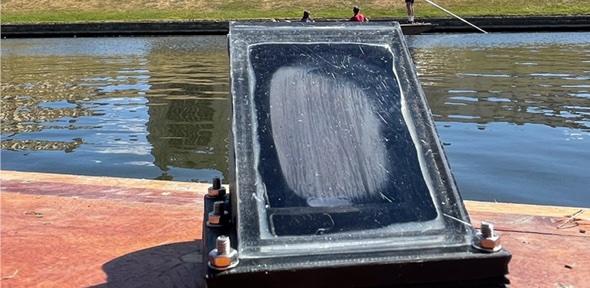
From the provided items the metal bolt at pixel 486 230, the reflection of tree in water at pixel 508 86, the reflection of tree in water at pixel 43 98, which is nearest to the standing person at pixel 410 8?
the reflection of tree in water at pixel 508 86

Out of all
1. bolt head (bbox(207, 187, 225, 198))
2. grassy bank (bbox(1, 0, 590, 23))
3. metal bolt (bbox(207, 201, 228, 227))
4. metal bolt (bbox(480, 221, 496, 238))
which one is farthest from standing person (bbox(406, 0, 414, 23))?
metal bolt (bbox(480, 221, 496, 238))

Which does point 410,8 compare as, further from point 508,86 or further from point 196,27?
point 508,86

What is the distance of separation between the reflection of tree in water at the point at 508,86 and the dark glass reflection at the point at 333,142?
7794 mm

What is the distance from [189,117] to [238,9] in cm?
3207

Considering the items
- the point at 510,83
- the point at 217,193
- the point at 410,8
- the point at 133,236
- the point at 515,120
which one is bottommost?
the point at 510,83

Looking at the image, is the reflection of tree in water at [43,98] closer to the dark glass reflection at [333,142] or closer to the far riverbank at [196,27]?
the dark glass reflection at [333,142]

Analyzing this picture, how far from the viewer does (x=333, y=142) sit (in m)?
2.92

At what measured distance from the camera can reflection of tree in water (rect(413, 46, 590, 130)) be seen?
11047 millimetres

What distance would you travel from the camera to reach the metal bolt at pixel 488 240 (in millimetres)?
2504

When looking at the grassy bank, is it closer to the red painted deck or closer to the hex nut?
the red painted deck

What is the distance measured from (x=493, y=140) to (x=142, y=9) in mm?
38660

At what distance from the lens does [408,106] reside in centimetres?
299

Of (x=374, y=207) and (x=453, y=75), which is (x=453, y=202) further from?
(x=453, y=75)

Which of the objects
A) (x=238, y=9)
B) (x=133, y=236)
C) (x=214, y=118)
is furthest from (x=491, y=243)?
(x=238, y=9)
